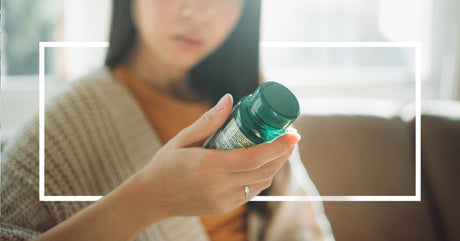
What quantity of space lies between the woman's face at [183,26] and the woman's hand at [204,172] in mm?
218

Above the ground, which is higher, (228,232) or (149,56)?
(149,56)

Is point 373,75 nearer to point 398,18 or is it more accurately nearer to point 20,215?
point 398,18

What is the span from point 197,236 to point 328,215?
22 centimetres

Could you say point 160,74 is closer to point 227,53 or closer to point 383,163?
point 227,53

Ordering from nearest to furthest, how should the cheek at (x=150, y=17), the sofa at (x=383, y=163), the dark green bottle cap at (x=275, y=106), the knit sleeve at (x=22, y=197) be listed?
the dark green bottle cap at (x=275, y=106) < the knit sleeve at (x=22, y=197) < the cheek at (x=150, y=17) < the sofa at (x=383, y=163)

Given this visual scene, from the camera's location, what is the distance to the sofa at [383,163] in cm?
58

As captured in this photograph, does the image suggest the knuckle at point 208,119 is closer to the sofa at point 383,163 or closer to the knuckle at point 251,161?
the knuckle at point 251,161

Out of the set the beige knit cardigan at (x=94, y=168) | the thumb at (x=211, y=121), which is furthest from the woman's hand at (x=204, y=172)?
the beige knit cardigan at (x=94, y=168)

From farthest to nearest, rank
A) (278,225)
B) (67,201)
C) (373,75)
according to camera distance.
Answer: (373,75), (278,225), (67,201)

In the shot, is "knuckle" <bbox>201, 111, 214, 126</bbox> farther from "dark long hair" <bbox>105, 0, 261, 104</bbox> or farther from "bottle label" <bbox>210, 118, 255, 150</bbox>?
"dark long hair" <bbox>105, 0, 261, 104</bbox>

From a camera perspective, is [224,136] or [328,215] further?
[328,215]

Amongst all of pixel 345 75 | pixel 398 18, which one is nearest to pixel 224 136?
pixel 398 18

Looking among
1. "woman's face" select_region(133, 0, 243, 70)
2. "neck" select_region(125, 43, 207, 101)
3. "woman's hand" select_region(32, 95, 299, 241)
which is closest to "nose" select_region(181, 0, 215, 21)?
"woman's face" select_region(133, 0, 243, 70)

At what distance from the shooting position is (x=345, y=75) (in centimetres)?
84
